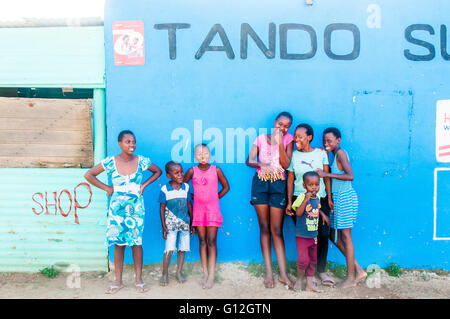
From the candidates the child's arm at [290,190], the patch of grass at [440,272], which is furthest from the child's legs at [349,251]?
the patch of grass at [440,272]

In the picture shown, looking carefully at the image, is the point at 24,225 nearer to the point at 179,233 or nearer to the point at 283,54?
the point at 179,233

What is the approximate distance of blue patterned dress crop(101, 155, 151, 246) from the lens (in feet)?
12.6

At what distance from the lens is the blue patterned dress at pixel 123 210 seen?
3.86 metres

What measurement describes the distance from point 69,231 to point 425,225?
157 inches

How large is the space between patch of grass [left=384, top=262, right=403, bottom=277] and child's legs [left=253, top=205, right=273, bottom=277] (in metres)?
1.38

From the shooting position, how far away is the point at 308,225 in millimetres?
3803

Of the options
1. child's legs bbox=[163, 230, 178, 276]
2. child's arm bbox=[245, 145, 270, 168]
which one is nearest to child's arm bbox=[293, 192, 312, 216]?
child's arm bbox=[245, 145, 270, 168]

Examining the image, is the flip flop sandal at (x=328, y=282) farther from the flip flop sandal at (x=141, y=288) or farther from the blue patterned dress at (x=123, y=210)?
the blue patterned dress at (x=123, y=210)

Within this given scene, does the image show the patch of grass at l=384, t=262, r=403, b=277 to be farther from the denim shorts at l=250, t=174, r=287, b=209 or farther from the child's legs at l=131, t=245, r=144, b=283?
the child's legs at l=131, t=245, r=144, b=283

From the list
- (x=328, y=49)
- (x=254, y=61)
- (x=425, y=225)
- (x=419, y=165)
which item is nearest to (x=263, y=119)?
(x=254, y=61)

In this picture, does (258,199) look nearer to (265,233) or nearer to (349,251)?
(265,233)

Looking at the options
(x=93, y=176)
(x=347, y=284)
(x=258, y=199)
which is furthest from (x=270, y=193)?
(x=93, y=176)
